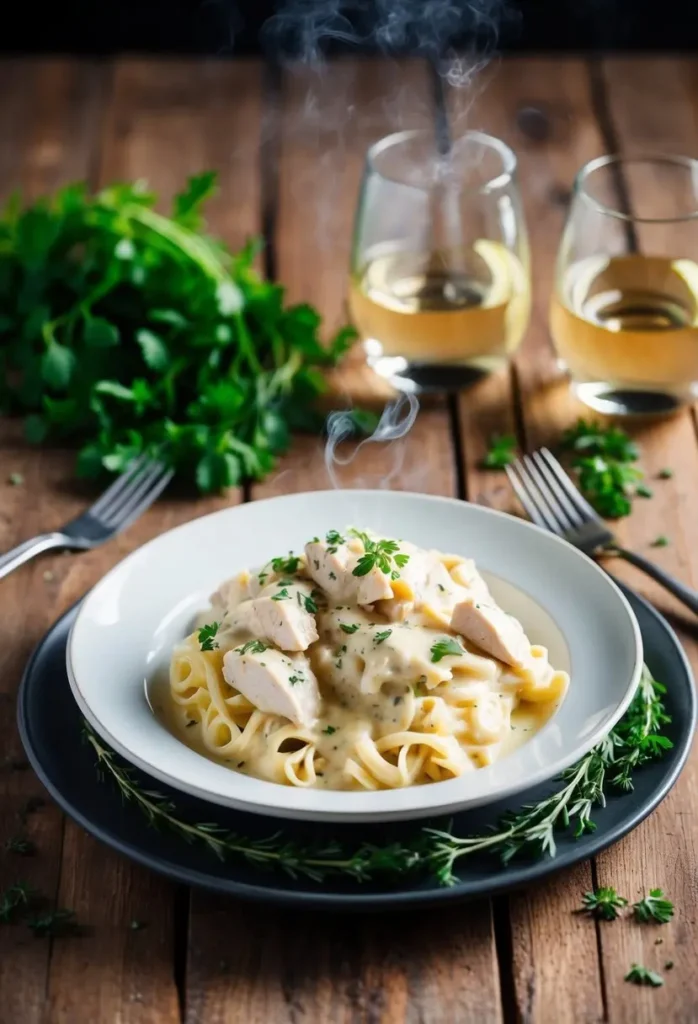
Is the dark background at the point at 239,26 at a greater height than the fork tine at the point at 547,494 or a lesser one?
lesser

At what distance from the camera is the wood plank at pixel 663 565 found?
2309 mm

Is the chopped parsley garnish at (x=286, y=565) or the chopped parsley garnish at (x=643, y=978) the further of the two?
the chopped parsley garnish at (x=286, y=565)

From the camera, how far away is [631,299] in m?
3.80

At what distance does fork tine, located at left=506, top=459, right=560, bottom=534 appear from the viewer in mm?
3408

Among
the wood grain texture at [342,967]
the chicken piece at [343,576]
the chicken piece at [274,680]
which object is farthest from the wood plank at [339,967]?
the chicken piece at [343,576]

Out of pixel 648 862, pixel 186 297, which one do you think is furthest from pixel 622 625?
pixel 186 297

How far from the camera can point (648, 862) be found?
8.30ft

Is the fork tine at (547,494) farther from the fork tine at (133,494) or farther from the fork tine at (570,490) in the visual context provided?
the fork tine at (133,494)

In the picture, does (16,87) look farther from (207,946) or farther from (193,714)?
(207,946)

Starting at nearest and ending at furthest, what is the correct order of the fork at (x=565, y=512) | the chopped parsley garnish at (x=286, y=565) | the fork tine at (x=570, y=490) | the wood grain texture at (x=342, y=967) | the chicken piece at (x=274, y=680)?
the wood grain texture at (x=342, y=967) → the chicken piece at (x=274, y=680) → the chopped parsley garnish at (x=286, y=565) → the fork at (x=565, y=512) → the fork tine at (x=570, y=490)

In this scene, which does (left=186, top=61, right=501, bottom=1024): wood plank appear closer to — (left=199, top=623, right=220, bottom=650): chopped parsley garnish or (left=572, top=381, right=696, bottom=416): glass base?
(left=199, top=623, right=220, bottom=650): chopped parsley garnish

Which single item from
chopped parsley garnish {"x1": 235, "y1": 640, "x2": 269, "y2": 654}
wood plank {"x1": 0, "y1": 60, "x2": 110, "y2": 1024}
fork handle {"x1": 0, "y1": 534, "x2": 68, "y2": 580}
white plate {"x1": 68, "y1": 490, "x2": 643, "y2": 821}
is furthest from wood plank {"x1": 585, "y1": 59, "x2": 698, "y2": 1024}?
fork handle {"x1": 0, "y1": 534, "x2": 68, "y2": 580}

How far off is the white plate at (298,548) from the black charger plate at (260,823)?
0.11 m

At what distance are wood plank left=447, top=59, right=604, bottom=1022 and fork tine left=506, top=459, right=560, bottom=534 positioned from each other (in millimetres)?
87
